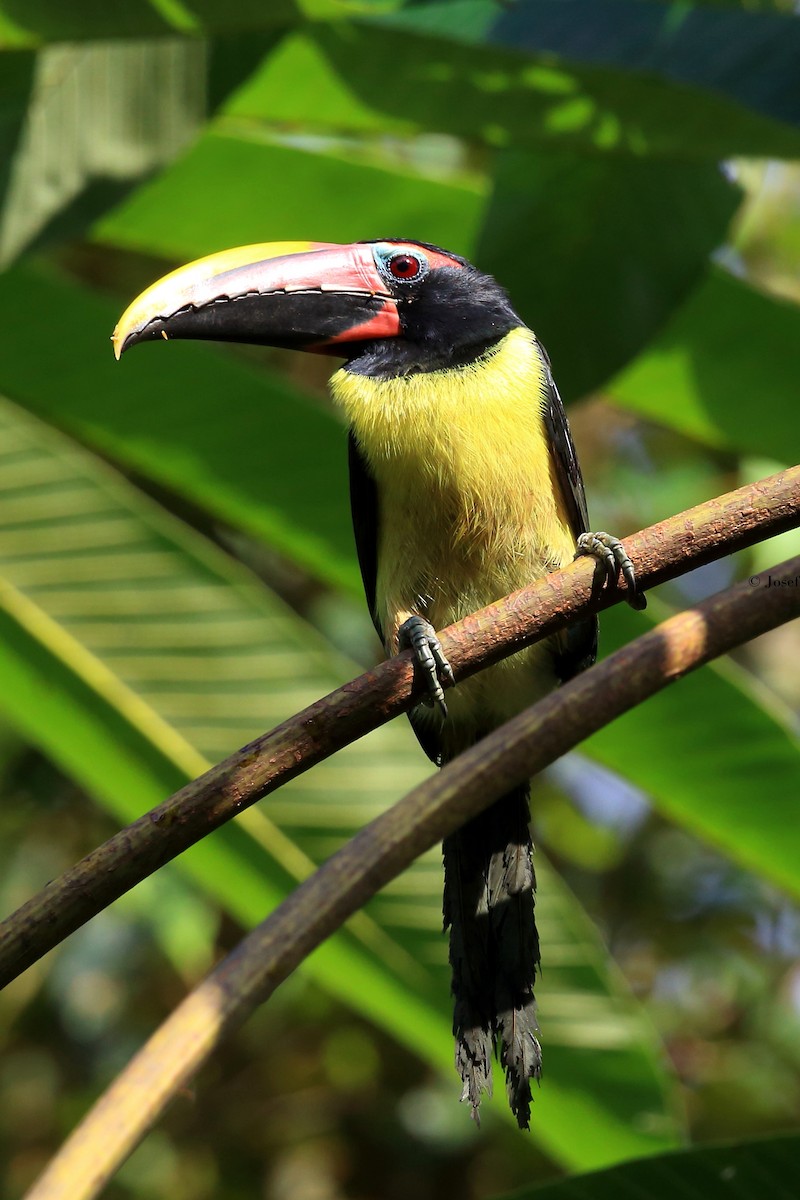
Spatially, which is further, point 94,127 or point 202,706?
point 202,706

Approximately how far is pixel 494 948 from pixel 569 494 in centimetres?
90

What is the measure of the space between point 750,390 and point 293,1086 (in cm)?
272

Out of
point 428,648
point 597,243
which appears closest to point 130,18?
point 597,243

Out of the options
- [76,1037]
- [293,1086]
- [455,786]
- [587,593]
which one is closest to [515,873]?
[587,593]

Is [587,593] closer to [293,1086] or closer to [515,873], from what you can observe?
[515,873]

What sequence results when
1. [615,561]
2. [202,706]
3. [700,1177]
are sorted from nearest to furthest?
[615,561] → [700,1177] → [202,706]

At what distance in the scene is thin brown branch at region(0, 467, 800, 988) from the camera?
122 centimetres

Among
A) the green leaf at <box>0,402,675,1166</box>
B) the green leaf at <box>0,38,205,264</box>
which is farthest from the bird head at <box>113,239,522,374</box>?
→ the green leaf at <box>0,402,675,1166</box>

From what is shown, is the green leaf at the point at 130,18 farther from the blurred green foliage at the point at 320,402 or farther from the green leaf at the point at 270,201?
the green leaf at the point at 270,201

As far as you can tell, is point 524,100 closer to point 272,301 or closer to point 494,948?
point 272,301

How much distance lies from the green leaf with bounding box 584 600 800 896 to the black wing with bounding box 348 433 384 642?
55 centimetres

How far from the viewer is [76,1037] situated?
476 cm

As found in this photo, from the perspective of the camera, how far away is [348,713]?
145cm

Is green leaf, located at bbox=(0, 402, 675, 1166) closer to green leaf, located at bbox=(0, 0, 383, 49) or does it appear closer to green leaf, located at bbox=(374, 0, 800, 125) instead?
green leaf, located at bbox=(0, 0, 383, 49)
